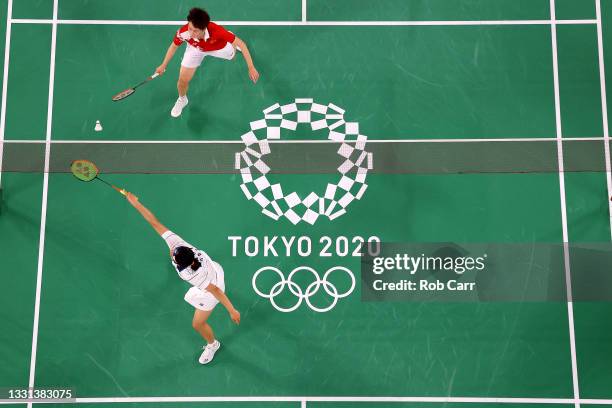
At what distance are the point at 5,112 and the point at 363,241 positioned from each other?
582cm

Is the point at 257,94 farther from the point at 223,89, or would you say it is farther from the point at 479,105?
the point at 479,105

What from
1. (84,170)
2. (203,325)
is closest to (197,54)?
(84,170)

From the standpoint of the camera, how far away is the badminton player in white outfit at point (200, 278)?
30.6 feet

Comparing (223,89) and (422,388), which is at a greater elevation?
(223,89)

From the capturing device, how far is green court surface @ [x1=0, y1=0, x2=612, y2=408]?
10062mm

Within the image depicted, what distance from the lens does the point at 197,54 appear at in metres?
10.5

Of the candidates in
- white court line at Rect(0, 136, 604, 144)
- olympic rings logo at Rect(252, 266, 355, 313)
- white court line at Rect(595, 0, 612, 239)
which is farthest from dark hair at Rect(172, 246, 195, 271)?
white court line at Rect(595, 0, 612, 239)

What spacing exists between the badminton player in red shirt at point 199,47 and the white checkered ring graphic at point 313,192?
0.82 meters

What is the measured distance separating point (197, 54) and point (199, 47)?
0.54 feet

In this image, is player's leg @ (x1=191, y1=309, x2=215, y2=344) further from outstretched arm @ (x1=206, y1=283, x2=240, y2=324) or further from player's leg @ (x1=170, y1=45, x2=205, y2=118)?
player's leg @ (x1=170, y1=45, x2=205, y2=118)

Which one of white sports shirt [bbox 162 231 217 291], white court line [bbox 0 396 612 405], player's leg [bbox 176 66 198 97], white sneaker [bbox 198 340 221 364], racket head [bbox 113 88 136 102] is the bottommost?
white court line [bbox 0 396 612 405]

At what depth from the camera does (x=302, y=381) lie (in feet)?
33.0

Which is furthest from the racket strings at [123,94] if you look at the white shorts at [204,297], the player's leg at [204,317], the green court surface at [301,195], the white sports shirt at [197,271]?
the player's leg at [204,317]

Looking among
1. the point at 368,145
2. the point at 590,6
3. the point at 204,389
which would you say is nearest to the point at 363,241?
the point at 368,145
